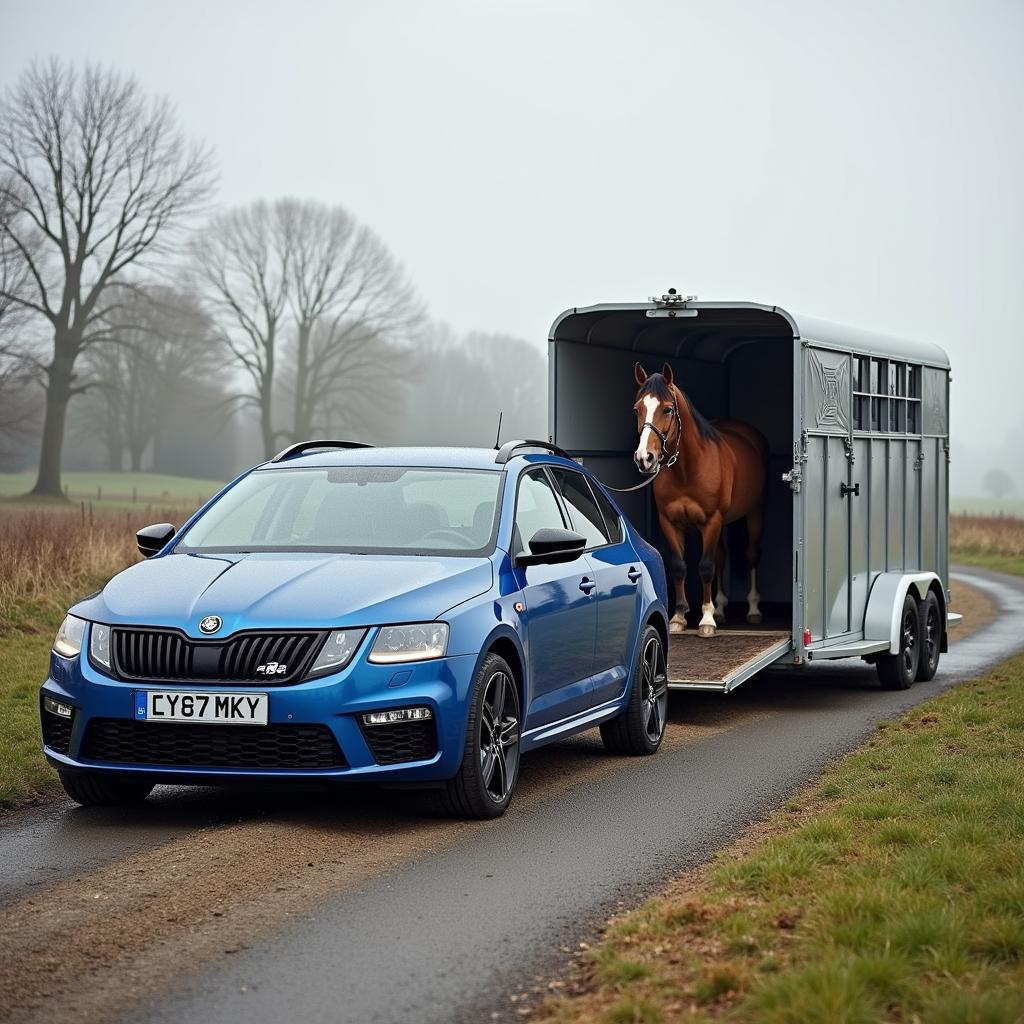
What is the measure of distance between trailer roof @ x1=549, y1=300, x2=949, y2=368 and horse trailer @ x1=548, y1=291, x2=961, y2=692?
0.07ft

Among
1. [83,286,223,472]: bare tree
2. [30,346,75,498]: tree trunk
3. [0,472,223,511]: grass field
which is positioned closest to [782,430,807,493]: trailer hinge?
[0,472,223,511]: grass field

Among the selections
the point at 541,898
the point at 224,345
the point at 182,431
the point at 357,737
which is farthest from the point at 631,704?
the point at 182,431

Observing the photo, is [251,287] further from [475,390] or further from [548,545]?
[548,545]

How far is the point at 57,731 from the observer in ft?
26.7

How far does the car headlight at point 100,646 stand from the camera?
7.96m

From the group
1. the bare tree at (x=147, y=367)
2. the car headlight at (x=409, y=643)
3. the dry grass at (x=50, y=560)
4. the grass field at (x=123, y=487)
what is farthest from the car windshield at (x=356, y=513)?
the bare tree at (x=147, y=367)

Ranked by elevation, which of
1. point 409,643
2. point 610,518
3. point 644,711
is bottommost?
point 644,711

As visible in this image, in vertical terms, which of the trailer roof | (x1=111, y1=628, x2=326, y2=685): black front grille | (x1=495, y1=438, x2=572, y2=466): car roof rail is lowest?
(x1=111, y1=628, x2=326, y2=685): black front grille

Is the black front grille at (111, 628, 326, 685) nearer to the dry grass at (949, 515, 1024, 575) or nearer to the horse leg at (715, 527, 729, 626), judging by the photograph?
the horse leg at (715, 527, 729, 626)

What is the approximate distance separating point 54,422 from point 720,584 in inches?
1783

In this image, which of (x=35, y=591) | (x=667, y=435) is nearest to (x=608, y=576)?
(x=667, y=435)

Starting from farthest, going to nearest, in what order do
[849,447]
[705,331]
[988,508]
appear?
[988,508]
[705,331]
[849,447]

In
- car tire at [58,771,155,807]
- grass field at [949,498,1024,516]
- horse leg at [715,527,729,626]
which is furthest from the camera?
grass field at [949,498,1024,516]

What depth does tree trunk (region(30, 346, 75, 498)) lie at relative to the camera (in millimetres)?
57562
